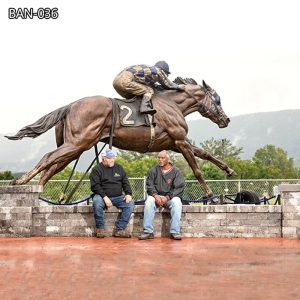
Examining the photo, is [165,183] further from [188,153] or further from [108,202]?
[188,153]

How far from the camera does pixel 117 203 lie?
10070mm

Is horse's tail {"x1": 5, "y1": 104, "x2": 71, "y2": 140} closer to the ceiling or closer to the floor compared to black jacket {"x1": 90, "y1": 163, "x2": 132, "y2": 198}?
closer to the ceiling

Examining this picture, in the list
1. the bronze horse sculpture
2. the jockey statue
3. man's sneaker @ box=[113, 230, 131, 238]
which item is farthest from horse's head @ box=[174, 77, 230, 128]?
man's sneaker @ box=[113, 230, 131, 238]

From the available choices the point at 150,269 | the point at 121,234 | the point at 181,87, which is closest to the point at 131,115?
the point at 181,87

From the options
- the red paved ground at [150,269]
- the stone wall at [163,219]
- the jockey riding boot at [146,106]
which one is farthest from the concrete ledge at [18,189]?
the jockey riding boot at [146,106]

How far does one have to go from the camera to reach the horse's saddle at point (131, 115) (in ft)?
37.0

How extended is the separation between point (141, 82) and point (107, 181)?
8.34 feet

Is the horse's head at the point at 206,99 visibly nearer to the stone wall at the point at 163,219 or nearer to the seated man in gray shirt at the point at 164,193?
the seated man in gray shirt at the point at 164,193

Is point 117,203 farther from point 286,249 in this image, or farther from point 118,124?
point 286,249

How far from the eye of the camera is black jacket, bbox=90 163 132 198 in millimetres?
10039

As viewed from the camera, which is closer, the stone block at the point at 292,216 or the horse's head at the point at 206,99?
the stone block at the point at 292,216

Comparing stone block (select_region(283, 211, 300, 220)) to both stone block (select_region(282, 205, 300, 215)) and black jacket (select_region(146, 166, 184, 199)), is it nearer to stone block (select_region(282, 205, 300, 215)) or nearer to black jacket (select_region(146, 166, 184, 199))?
stone block (select_region(282, 205, 300, 215))

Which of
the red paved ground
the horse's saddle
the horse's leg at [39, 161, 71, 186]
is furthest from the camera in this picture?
the horse's saddle

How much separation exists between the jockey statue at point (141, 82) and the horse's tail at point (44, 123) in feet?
3.90
